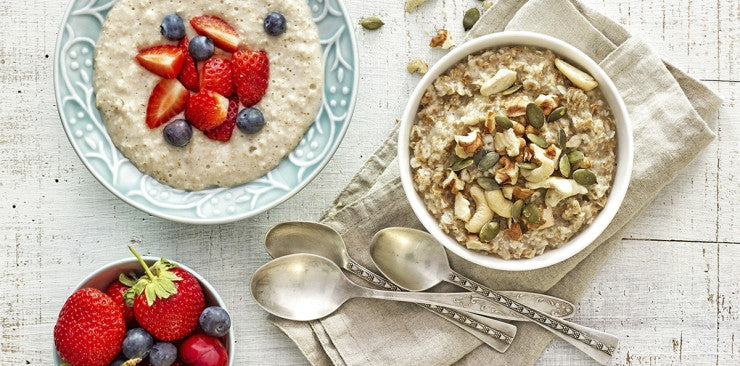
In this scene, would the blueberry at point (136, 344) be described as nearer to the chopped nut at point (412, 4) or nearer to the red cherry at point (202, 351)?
the red cherry at point (202, 351)

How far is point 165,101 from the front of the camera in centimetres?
198

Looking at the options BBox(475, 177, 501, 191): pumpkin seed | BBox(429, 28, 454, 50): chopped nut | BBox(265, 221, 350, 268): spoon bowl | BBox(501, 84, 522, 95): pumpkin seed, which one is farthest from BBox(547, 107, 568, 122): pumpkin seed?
BBox(265, 221, 350, 268): spoon bowl

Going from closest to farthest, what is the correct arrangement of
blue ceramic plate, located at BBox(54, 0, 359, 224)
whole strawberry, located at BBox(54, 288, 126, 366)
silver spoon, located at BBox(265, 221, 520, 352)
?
whole strawberry, located at BBox(54, 288, 126, 366), blue ceramic plate, located at BBox(54, 0, 359, 224), silver spoon, located at BBox(265, 221, 520, 352)

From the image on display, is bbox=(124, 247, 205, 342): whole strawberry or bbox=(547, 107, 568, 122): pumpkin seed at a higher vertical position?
bbox=(547, 107, 568, 122): pumpkin seed

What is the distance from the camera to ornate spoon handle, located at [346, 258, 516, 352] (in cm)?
211

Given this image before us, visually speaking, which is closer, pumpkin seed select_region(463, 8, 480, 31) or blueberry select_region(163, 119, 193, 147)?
blueberry select_region(163, 119, 193, 147)

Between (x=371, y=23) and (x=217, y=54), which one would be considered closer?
(x=217, y=54)

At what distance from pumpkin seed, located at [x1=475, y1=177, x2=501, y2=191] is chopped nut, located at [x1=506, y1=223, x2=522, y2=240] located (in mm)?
114

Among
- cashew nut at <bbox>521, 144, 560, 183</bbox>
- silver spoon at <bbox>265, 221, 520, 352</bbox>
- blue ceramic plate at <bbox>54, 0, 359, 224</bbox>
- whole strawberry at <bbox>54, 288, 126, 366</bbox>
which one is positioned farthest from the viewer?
silver spoon at <bbox>265, 221, 520, 352</bbox>

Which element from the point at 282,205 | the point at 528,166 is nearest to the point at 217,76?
the point at 282,205

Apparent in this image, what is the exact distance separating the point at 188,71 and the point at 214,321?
2.26ft

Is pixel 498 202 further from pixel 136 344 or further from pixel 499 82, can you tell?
pixel 136 344

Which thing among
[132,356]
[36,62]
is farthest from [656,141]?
[36,62]

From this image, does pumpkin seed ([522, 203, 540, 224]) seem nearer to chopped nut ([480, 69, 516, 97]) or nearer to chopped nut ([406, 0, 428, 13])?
chopped nut ([480, 69, 516, 97])
